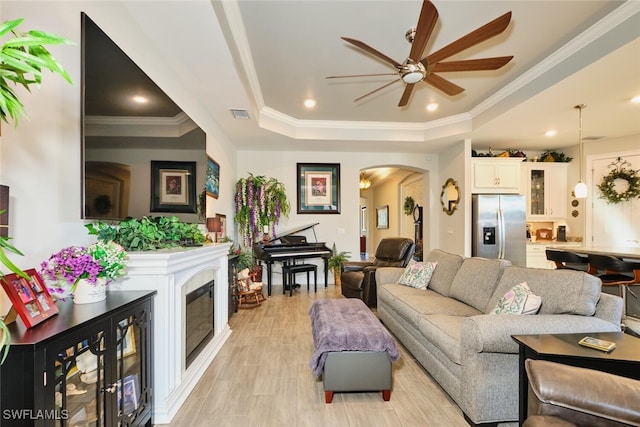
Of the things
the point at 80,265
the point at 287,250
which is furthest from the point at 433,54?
the point at 287,250

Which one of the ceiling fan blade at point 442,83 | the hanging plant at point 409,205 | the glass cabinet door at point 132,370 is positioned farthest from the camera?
the hanging plant at point 409,205

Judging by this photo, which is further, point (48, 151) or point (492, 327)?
point (492, 327)

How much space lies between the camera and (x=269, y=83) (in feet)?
12.1

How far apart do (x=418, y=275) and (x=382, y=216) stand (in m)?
7.35

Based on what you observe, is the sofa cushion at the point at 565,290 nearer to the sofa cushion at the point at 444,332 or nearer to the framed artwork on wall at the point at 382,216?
the sofa cushion at the point at 444,332

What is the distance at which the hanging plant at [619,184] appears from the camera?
15.7 feet

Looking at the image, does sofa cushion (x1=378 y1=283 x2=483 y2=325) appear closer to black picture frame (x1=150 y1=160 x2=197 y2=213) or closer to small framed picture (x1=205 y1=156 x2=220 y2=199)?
black picture frame (x1=150 y1=160 x2=197 y2=213)

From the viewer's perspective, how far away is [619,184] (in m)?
4.94

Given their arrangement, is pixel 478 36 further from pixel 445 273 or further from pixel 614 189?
pixel 614 189

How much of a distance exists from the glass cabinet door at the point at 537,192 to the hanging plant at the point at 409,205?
257 centimetres

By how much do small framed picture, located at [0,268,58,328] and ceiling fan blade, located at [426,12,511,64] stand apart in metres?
2.79

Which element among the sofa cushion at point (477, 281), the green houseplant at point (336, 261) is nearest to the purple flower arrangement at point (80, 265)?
the sofa cushion at point (477, 281)

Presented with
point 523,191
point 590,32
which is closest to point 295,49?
point 590,32

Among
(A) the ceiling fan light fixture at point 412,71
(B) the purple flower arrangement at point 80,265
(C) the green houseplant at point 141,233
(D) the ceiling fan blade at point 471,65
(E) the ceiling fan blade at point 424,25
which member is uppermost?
(E) the ceiling fan blade at point 424,25
